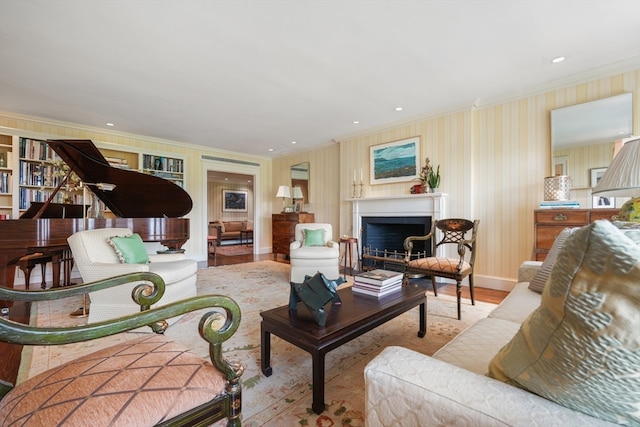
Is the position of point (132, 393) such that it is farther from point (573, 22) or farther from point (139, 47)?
point (573, 22)

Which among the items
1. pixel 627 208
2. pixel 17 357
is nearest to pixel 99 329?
pixel 17 357

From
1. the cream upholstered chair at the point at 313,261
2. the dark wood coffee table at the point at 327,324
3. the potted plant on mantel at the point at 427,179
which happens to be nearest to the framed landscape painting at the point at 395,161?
the potted plant on mantel at the point at 427,179

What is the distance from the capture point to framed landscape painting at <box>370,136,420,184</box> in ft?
13.7

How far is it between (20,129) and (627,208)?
6481mm

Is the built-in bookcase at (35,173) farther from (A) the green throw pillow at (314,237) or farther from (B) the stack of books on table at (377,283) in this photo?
(B) the stack of books on table at (377,283)

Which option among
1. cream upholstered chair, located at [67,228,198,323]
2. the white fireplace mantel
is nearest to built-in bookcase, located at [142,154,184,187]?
cream upholstered chair, located at [67,228,198,323]

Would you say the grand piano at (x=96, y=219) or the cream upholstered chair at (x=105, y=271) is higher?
the grand piano at (x=96, y=219)

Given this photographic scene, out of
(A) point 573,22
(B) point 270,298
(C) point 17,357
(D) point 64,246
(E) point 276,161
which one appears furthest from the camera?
(E) point 276,161

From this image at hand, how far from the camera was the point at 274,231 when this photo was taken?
5.84 metres

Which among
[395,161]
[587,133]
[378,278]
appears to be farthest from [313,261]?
[587,133]

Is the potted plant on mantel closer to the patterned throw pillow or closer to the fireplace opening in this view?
the fireplace opening

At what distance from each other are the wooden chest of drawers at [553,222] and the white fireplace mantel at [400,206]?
43.9 inches

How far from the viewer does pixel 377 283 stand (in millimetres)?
1918

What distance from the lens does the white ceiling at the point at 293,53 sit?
6.37ft
